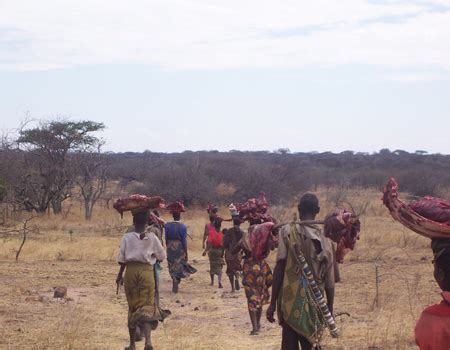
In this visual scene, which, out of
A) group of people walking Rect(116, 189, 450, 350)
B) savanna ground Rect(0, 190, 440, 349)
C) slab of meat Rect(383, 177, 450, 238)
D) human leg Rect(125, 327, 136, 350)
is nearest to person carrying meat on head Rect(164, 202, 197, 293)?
savanna ground Rect(0, 190, 440, 349)

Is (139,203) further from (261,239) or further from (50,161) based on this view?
(50,161)

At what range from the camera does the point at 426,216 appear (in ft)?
11.6

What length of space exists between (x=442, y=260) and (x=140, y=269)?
4.45m

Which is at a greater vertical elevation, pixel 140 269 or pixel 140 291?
pixel 140 269

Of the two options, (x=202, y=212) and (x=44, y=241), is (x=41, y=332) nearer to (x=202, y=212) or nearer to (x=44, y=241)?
(x=44, y=241)

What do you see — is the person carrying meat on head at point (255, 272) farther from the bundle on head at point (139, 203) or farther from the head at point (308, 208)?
the head at point (308, 208)

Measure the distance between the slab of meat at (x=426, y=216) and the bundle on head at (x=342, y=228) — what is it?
1.73 metres

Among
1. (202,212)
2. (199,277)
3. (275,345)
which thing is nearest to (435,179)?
(202,212)

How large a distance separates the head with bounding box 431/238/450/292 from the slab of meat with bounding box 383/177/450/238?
5 centimetres

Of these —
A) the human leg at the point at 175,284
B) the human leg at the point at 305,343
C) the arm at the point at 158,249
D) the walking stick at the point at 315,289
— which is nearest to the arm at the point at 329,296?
the walking stick at the point at 315,289

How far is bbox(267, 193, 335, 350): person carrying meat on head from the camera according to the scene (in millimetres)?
5652

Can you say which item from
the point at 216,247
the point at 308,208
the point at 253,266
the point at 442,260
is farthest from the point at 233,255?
the point at 442,260

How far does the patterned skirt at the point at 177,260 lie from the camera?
41.4 ft

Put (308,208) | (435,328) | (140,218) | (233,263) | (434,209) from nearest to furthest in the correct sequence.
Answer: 1. (435,328)
2. (434,209)
3. (308,208)
4. (140,218)
5. (233,263)
